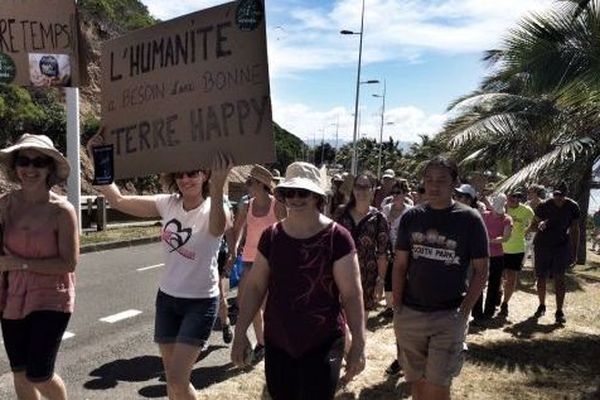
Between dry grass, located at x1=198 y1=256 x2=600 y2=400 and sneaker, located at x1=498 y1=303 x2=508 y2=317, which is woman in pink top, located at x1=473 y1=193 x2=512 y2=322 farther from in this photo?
dry grass, located at x1=198 y1=256 x2=600 y2=400

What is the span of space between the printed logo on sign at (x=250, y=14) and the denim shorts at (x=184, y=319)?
1.46 m

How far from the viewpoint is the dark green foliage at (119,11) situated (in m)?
31.6

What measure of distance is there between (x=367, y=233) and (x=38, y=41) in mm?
2743

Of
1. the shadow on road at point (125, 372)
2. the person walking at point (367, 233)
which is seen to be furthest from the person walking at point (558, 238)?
the shadow on road at point (125, 372)

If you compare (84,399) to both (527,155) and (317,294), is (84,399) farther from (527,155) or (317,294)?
(527,155)

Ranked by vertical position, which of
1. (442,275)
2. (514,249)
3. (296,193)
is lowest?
(514,249)

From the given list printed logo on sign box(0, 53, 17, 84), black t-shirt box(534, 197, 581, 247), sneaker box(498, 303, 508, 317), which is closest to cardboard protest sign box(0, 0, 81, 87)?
printed logo on sign box(0, 53, 17, 84)

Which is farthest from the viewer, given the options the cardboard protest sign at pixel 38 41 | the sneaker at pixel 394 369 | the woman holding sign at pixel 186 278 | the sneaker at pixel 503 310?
the sneaker at pixel 503 310

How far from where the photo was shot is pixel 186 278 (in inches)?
143

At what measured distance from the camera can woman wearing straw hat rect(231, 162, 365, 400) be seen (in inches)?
Result: 118

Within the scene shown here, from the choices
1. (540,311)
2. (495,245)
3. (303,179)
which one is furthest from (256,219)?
(540,311)

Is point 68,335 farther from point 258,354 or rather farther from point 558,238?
point 558,238

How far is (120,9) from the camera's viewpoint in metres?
36.5

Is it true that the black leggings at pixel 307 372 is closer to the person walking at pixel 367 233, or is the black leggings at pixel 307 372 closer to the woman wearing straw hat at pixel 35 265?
the woman wearing straw hat at pixel 35 265
